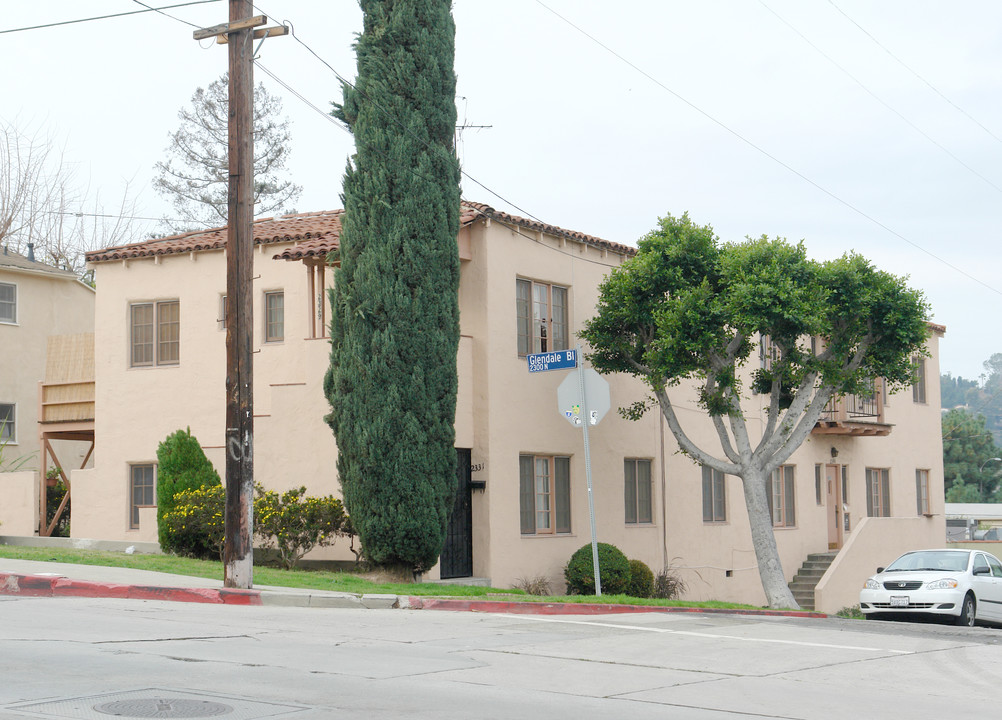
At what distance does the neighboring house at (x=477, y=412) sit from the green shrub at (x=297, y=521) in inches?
36.6

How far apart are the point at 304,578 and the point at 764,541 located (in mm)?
8959

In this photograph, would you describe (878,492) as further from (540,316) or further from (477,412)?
(477,412)

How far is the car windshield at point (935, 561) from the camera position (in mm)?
20453

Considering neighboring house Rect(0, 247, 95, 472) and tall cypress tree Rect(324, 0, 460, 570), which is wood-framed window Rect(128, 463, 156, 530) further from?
neighboring house Rect(0, 247, 95, 472)

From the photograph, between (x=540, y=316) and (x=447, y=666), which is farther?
(x=540, y=316)

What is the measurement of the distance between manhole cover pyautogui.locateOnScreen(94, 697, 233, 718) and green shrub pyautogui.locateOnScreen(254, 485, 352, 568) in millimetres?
11808

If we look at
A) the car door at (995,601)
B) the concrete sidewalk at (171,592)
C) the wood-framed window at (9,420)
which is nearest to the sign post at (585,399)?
the concrete sidewalk at (171,592)

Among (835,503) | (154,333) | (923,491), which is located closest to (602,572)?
(154,333)

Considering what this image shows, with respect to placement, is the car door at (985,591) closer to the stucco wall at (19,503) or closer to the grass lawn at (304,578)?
the grass lawn at (304,578)

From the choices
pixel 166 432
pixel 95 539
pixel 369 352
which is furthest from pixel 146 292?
pixel 369 352

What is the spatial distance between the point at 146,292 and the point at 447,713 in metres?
17.9

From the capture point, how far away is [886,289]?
20.4m

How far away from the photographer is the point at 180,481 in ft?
67.4

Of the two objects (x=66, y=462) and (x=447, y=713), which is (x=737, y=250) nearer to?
(x=447, y=713)
